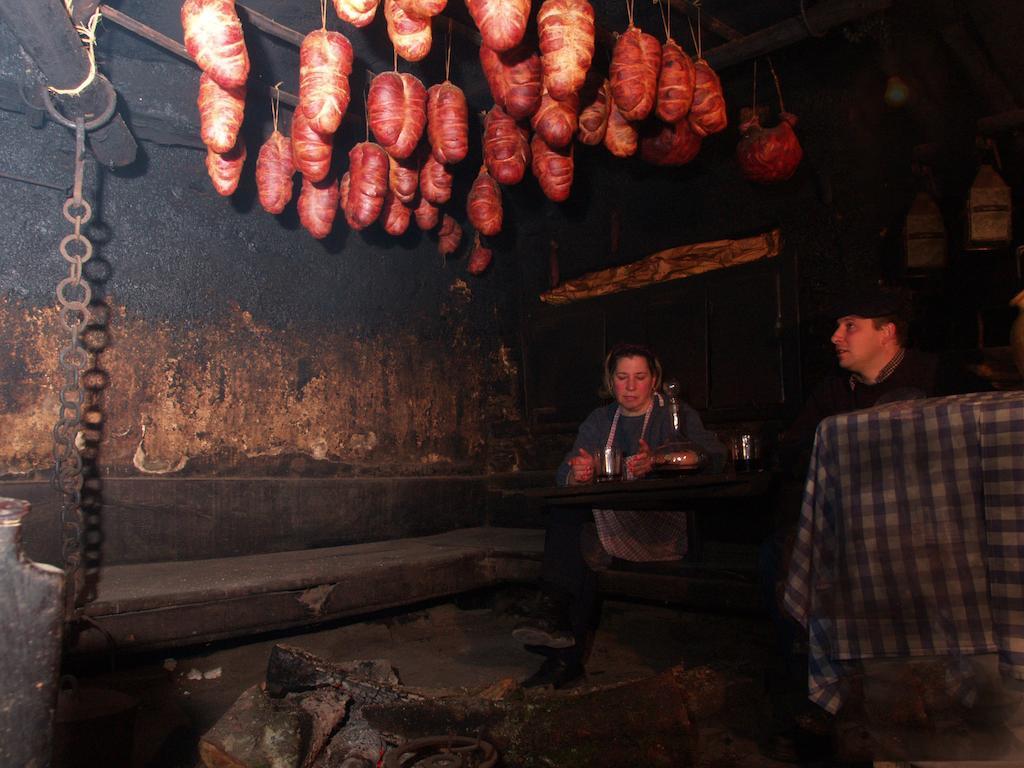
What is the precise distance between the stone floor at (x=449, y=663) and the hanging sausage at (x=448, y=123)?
9.89ft

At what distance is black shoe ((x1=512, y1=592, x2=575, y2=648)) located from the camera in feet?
11.9

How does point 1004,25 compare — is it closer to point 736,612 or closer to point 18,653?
point 736,612

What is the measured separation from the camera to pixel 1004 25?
4398 millimetres

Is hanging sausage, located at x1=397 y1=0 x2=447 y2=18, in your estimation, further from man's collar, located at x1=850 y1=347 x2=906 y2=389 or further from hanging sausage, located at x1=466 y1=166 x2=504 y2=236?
man's collar, located at x1=850 y1=347 x2=906 y2=389

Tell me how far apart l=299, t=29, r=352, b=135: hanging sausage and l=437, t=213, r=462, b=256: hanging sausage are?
2.71 metres

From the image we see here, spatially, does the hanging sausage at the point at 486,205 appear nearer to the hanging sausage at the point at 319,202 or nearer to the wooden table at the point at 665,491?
the hanging sausage at the point at 319,202

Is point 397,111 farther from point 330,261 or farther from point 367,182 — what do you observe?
point 330,261

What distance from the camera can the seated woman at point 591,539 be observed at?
366 cm

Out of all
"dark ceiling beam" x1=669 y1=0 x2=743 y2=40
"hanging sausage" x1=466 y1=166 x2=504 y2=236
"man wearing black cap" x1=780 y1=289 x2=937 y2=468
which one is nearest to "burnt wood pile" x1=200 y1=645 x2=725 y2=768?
"man wearing black cap" x1=780 y1=289 x2=937 y2=468

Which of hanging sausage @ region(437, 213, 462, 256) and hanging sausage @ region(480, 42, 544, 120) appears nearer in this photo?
hanging sausage @ region(480, 42, 544, 120)

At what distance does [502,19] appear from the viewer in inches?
125

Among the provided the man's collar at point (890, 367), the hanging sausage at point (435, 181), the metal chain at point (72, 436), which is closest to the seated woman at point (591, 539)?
the man's collar at point (890, 367)

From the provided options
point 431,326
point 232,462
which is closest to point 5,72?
point 232,462

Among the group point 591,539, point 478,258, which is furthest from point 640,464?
point 478,258
